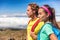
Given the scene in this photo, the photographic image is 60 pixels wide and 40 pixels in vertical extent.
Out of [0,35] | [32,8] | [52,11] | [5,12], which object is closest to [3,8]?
[5,12]

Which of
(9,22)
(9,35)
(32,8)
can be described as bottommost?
(9,35)

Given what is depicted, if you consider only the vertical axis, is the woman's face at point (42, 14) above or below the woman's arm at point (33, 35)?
above

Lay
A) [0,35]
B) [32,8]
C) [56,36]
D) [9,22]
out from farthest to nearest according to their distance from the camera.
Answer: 1. [0,35]
2. [9,22]
3. [32,8]
4. [56,36]

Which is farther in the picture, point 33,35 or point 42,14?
point 33,35

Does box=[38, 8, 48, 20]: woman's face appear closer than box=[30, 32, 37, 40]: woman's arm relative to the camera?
Yes

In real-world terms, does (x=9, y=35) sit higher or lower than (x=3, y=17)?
lower

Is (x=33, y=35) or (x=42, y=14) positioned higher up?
(x=42, y=14)

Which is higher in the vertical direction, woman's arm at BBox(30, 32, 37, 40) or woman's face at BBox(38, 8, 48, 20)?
woman's face at BBox(38, 8, 48, 20)

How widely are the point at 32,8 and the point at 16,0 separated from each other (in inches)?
97.4

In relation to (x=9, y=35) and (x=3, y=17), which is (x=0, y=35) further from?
(x=3, y=17)

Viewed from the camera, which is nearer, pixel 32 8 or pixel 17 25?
pixel 32 8

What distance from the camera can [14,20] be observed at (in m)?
6.05


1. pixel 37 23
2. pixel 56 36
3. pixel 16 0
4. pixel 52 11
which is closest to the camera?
pixel 56 36

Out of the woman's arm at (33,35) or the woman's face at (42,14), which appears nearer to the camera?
the woman's face at (42,14)
